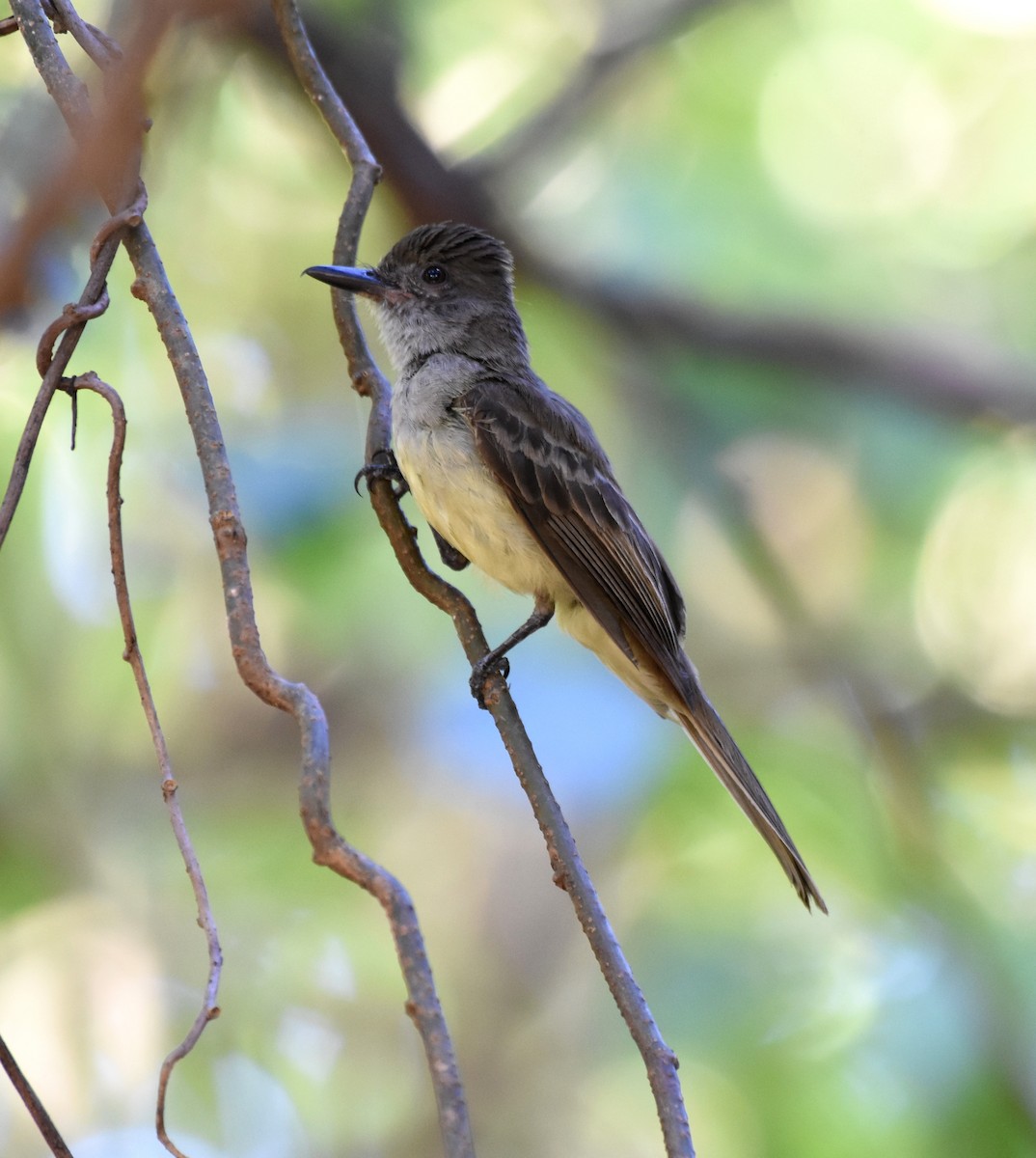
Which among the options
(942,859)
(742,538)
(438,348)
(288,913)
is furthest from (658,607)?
(288,913)

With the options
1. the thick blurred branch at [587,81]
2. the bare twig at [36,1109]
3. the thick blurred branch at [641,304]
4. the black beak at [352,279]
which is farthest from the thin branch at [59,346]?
the thick blurred branch at [587,81]

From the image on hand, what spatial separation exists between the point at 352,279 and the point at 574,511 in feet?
2.60

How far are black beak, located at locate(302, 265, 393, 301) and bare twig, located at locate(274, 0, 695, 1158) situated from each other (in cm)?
14

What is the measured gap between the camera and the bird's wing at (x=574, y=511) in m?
3.67

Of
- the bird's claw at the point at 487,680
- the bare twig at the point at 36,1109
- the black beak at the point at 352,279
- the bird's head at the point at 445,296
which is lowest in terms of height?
the bare twig at the point at 36,1109

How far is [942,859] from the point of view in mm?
4836

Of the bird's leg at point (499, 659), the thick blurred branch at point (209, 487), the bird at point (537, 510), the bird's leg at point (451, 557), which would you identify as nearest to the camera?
the thick blurred branch at point (209, 487)

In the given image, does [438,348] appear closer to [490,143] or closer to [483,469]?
[483,469]

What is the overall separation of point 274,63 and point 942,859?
340cm

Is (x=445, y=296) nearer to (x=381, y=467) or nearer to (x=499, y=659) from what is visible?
(x=381, y=467)

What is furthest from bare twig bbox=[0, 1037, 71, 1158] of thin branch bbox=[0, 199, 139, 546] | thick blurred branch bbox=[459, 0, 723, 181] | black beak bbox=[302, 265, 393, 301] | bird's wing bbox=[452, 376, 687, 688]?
thick blurred branch bbox=[459, 0, 723, 181]

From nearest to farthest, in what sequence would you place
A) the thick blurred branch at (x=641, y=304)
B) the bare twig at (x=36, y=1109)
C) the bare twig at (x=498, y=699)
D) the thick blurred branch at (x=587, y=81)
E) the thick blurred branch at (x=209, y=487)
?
the thick blurred branch at (x=209, y=487), the bare twig at (x=36, y=1109), the bare twig at (x=498, y=699), the thick blurred branch at (x=641, y=304), the thick blurred branch at (x=587, y=81)

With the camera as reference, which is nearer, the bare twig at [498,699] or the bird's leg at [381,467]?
the bare twig at [498,699]

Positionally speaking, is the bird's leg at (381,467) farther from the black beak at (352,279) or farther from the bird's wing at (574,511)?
the black beak at (352,279)
